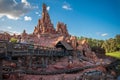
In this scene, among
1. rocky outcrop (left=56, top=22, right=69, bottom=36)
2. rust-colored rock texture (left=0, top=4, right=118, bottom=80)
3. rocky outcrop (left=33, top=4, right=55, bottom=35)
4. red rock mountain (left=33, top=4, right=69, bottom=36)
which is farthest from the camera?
rocky outcrop (left=56, top=22, right=69, bottom=36)

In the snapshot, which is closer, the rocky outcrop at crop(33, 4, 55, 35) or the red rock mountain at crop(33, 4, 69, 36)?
the rocky outcrop at crop(33, 4, 55, 35)

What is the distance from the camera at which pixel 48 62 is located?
43.7m

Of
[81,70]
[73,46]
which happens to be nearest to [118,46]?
[73,46]

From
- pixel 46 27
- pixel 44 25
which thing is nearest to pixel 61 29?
pixel 46 27

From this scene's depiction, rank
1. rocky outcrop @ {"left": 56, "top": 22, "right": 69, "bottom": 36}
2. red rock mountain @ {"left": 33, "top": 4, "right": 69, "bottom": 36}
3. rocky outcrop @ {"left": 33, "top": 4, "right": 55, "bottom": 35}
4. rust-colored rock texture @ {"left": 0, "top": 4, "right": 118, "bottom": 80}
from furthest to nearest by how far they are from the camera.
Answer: rocky outcrop @ {"left": 56, "top": 22, "right": 69, "bottom": 36} → red rock mountain @ {"left": 33, "top": 4, "right": 69, "bottom": 36} → rocky outcrop @ {"left": 33, "top": 4, "right": 55, "bottom": 35} → rust-colored rock texture @ {"left": 0, "top": 4, "right": 118, "bottom": 80}

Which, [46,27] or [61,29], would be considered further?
[61,29]

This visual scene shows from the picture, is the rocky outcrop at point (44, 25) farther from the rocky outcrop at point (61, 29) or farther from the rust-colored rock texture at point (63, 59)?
the rocky outcrop at point (61, 29)

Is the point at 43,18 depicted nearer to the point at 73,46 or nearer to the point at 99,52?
the point at 99,52

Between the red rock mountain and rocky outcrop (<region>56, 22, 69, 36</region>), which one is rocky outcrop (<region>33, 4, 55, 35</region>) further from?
rocky outcrop (<region>56, 22, 69, 36</region>)

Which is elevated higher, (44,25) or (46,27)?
(44,25)

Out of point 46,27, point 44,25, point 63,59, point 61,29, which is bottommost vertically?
point 63,59

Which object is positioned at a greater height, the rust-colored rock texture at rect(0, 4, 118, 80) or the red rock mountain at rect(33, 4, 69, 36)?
the red rock mountain at rect(33, 4, 69, 36)

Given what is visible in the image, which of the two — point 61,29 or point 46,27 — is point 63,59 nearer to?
point 46,27

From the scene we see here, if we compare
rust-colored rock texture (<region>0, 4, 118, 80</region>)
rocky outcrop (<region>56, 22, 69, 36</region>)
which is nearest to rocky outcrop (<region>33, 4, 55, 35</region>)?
rust-colored rock texture (<region>0, 4, 118, 80</region>)
